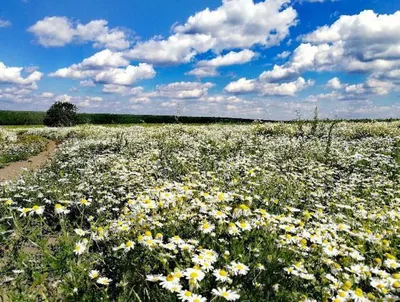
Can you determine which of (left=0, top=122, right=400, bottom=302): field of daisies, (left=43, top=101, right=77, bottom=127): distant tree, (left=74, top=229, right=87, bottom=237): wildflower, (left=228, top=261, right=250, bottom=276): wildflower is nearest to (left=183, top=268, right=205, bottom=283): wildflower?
(left=0, top=122, right=400, bottom=302): field of daisies

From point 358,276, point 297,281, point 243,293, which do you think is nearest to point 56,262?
point 243,293

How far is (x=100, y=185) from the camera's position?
22.7ft

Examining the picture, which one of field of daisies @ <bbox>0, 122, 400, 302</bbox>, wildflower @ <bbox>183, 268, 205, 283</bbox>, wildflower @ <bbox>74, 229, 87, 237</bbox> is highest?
wildflower @ <bbox>74, 229, 87, 237</bbox>

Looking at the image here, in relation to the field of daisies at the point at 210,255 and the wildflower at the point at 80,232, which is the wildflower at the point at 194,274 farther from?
the wildflower at the point at 80,232

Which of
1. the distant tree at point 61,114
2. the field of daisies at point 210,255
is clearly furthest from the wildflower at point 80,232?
the distant tree at point 61,114

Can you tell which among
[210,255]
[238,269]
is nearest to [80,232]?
[210,255]

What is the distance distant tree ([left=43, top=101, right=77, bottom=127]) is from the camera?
51.6 m

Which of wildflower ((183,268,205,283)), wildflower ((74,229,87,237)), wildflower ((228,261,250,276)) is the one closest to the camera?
wildflower ((183,268,205,283))

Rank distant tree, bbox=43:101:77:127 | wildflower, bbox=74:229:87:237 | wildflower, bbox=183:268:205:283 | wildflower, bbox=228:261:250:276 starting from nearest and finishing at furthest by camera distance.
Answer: wildflower, bbox=183:268:205:283 < wildflower, bbox=228:261:250:276 < wildflower, bbox=74:229:87:237 < distant tree, bbox=43:101:77:127

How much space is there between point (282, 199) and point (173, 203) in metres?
2.47

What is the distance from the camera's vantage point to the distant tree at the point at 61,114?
51.6 meters

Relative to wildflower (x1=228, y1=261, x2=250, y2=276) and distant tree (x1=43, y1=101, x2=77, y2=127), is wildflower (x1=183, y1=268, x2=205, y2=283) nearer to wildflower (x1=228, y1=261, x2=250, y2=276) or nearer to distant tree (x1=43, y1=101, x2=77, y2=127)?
wildflower (x1=228, y1=261, x2=250, y2=276)

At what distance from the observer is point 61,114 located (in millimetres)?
51719

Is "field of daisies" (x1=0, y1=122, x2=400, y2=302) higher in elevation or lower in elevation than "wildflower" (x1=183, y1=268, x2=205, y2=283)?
lower
